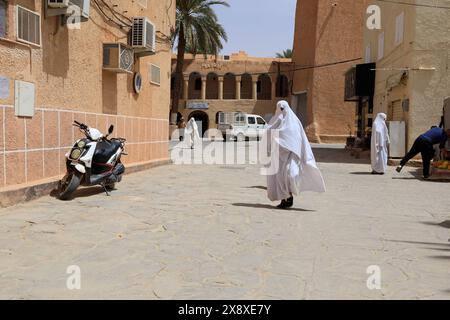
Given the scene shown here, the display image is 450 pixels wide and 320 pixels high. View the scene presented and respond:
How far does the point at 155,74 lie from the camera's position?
1330 centimetres

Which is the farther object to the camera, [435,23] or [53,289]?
[435,23]

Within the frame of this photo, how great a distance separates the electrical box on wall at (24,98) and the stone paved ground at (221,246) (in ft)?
3.93

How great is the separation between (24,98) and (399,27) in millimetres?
14099

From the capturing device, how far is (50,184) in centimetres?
773

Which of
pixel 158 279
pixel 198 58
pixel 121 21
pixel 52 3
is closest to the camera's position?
pixel 158 279

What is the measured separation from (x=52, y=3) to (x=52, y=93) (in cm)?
127

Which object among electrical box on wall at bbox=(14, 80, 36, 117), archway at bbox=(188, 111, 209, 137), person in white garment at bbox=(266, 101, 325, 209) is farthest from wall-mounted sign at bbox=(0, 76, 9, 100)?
archway at bbox=(188, 111, 209, 137)

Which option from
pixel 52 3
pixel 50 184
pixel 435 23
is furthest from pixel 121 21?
pixel 435 23

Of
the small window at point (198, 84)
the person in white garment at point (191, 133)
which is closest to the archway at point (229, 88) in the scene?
the small window at point (198, 84)

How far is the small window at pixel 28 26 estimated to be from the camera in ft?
22.7

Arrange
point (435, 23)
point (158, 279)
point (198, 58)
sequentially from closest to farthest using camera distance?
point (158, 279), point (435, 23), point (198, 58)

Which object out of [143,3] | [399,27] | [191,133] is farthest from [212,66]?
[143,3]

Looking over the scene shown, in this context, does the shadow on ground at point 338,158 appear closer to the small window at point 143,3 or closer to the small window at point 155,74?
the small window at point 155,74
